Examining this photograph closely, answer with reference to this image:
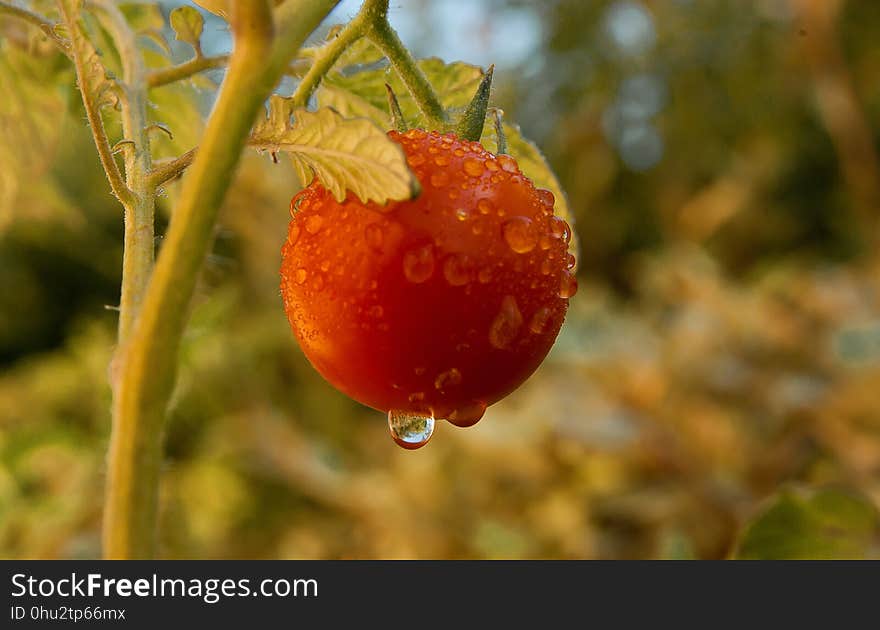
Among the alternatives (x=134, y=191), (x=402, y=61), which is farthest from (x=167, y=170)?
(x=402, y=61)

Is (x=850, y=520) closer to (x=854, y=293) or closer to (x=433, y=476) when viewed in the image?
(x=433, y=476)

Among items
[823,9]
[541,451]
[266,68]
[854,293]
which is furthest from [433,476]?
[823,9]

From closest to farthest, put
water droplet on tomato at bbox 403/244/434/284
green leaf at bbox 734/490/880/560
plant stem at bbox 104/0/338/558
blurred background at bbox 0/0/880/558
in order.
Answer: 1. plant stem at bbox 104/0/338/558
2. water droplet on tomato at bbox 403/244/434/284
3. green leaf at bbox 734/490/880/560
4. blurred background at bbox 0/0/880/558

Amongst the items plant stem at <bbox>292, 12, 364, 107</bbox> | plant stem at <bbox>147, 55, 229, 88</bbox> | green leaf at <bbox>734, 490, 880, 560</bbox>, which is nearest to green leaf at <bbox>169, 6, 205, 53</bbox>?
plant stem at <bbox>147, 55, 229, 88</bbox>

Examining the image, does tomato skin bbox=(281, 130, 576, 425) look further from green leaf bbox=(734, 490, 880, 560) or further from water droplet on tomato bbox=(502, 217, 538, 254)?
green leaf bbox=(734, 490, 880, 560)

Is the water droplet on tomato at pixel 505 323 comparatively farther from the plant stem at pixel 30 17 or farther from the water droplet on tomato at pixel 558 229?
the plant stem at pixel 30 17

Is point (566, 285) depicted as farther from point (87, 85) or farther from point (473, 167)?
point (87, 85)
